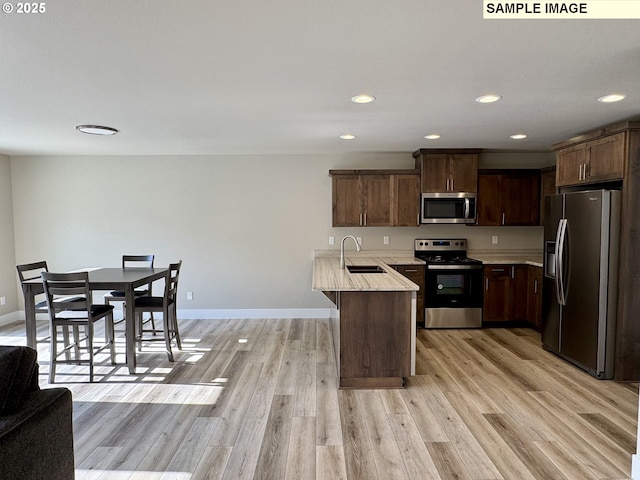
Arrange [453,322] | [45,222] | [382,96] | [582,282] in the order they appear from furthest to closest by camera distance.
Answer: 1. [45,222]
2. [453,322]
3. [582,282]
4. [382,96]

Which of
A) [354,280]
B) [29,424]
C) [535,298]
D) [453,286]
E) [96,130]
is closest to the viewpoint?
[29,424]

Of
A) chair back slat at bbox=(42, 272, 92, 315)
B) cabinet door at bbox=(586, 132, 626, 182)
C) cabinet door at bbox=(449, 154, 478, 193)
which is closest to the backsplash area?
cabinet door at bbox=(449, 154, 478, 193)

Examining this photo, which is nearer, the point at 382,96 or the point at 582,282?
the point at 382,96

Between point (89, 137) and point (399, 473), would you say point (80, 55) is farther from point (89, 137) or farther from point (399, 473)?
point (399, 473)

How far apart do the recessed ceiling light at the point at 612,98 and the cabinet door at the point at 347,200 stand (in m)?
2.77

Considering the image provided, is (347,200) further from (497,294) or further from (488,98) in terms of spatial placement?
(488,98)

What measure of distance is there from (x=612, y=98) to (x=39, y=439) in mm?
4043

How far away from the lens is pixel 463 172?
4949mm

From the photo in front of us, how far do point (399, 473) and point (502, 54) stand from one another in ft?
7.97

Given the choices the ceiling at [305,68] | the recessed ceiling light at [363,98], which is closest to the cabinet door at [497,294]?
the ceiling at [305,68]

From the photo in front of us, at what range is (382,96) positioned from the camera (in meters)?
2.74

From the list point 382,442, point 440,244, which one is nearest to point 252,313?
point 440,244

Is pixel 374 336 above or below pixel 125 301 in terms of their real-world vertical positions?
below

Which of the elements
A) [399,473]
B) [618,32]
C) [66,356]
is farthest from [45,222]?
[618,32]
